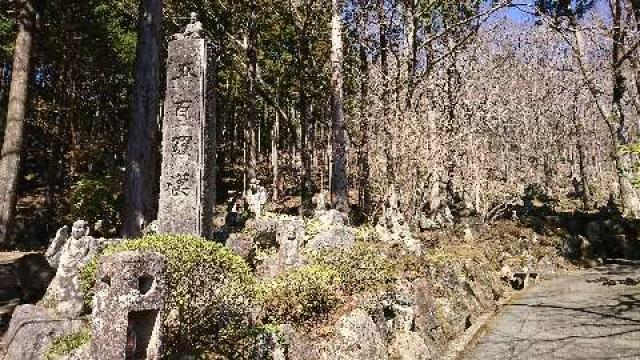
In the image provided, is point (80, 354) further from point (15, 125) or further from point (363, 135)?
point (363, 135)

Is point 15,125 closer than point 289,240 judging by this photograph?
No

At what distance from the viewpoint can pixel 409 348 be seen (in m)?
7.50

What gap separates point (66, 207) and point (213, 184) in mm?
15152

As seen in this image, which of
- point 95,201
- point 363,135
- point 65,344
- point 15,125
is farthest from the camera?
point 95,201

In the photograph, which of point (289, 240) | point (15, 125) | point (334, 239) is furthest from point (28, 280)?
point (15, 125)

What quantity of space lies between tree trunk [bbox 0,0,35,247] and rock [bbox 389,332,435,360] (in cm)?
1206

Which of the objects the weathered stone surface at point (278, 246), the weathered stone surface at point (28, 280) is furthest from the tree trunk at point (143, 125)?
the weathered stone surface at point (278, 246)

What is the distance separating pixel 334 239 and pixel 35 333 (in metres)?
5.13

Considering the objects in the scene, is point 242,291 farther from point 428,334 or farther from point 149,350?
point 428,334

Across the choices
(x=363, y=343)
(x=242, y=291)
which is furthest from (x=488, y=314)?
(x=242, y=291)

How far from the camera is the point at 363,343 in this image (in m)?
6.84

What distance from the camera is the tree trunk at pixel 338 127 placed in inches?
604

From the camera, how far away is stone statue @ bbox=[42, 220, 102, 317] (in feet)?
24.6

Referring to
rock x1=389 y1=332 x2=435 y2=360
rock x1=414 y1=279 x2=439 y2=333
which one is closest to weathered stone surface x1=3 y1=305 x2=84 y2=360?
rock x1=389 y1=332 x2=435 y2=360
